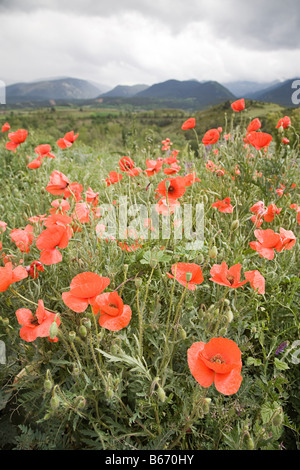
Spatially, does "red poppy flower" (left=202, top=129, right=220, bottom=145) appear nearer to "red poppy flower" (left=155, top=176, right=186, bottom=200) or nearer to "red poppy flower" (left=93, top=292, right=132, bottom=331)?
"red poppy flower" (left=155, top=176, right=186, bottom=200)

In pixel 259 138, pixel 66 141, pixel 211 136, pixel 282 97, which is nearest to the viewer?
pixel 259 138

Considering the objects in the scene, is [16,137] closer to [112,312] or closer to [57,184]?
[57,184]

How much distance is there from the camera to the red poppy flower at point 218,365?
0.87m

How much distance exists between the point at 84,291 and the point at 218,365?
1.63 ft

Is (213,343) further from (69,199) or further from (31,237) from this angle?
(69,199)

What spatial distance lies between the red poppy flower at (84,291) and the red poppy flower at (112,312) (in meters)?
0.03

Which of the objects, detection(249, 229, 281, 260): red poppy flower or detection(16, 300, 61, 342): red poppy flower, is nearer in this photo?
detection(16, 300, 61, 342): red poppy flower

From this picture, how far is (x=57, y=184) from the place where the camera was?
1783mm

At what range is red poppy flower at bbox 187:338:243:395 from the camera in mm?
874

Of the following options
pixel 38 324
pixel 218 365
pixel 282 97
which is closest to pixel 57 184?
pixel 38 324

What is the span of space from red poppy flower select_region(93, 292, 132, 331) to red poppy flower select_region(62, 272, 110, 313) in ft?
0.10

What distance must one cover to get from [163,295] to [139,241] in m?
0.39

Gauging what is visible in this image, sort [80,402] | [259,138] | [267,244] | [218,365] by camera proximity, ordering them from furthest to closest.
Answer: [259,138]
[267,244]
[80,402]
[218,365]

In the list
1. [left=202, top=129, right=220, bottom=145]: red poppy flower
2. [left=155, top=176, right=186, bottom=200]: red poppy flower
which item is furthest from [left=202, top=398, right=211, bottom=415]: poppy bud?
[left=202, top=129, right=220, bottom=145]: red poppy flower
